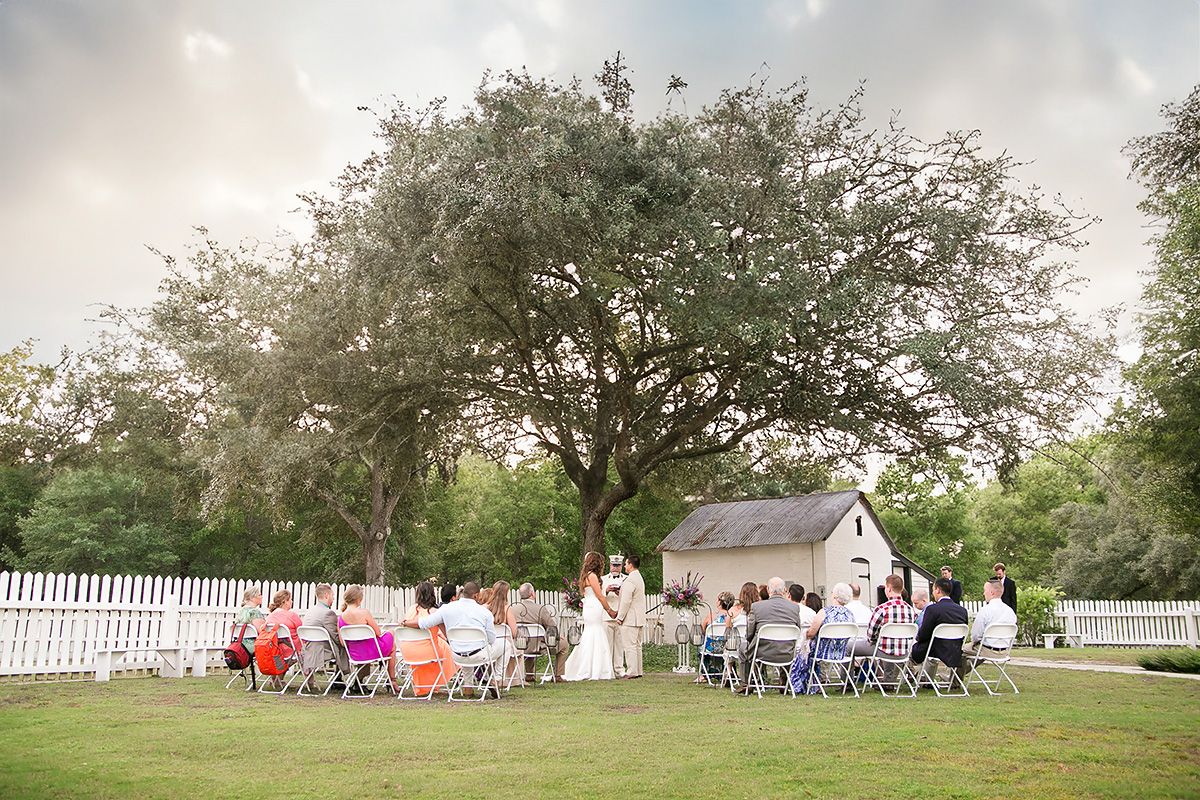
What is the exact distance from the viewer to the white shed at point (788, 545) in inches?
1059

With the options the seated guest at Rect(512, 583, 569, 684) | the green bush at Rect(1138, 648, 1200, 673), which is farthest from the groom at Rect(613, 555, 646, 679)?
the green bush at Rect(1138, 648, 1200, 673)

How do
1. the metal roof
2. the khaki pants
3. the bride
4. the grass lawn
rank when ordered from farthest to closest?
the metal roof
the khaki pants
the bride
the grass lawn

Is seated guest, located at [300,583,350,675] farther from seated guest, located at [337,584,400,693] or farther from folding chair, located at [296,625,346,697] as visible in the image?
seated guest, located at [337,584,400,693]

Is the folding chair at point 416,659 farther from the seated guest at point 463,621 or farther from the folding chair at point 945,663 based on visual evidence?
the folding chair at point 945,663

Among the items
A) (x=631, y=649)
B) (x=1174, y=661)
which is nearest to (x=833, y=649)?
(x=631, y=649)

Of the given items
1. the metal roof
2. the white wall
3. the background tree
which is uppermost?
the background tree

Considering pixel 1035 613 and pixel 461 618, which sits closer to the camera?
pixel 461 618

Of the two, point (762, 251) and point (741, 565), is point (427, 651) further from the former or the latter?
point (741, 565)

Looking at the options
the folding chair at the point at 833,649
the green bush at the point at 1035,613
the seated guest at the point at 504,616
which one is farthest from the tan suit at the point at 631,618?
the green bush at the point at 1035,613

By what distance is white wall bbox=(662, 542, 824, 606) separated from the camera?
27.0 m

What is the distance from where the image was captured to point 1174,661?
17109mm

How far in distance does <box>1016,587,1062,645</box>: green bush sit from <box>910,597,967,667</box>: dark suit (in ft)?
58.7

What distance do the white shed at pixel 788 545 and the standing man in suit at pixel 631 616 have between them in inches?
424

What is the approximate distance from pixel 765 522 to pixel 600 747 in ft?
70.8
